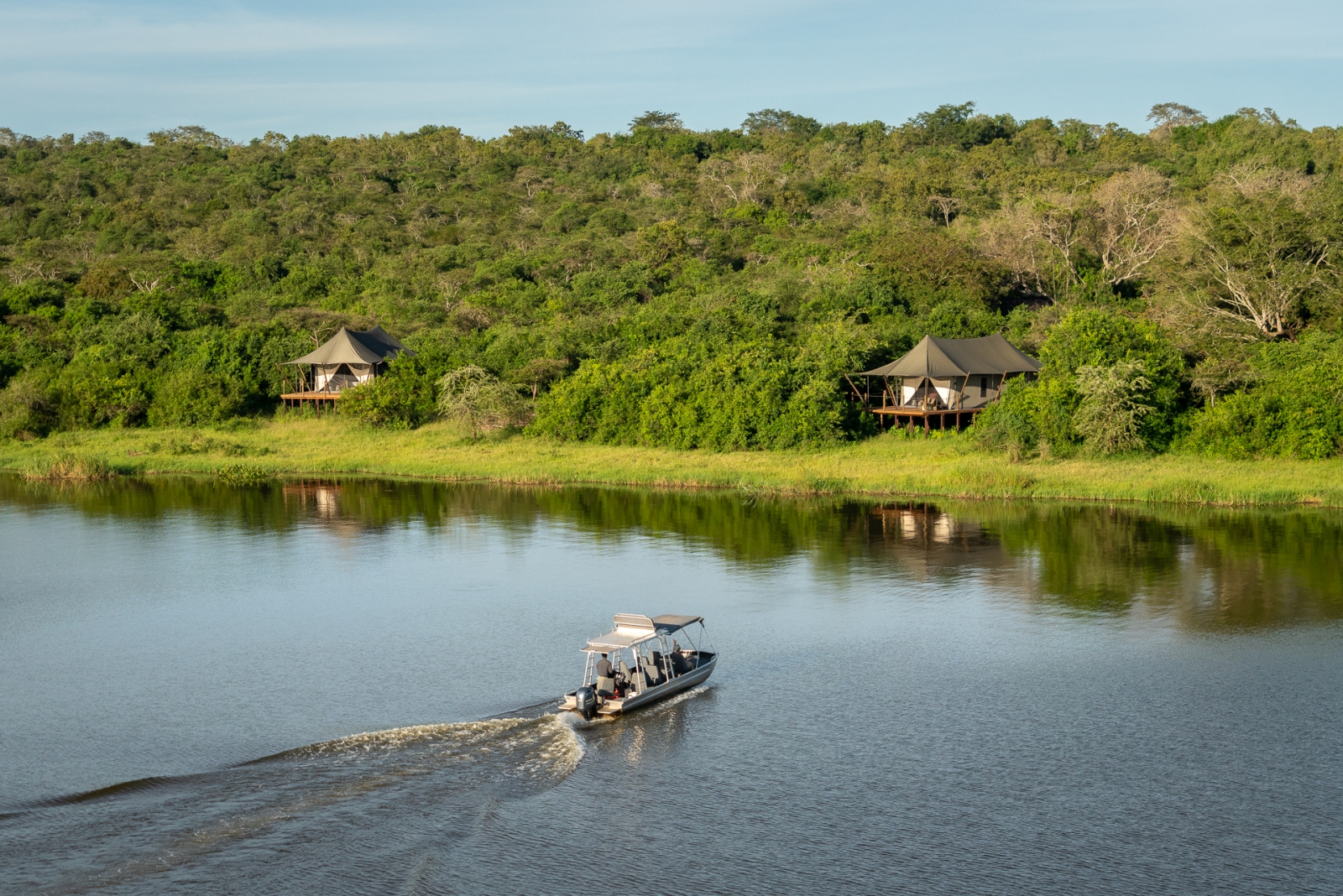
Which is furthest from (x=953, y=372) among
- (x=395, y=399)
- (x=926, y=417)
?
(x=395, y=399)

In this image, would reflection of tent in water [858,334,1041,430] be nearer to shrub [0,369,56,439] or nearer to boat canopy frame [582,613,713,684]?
boat canopy frame [582,613,713,684]

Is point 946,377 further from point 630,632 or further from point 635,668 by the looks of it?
point 635,668

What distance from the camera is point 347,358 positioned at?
62.0 metres

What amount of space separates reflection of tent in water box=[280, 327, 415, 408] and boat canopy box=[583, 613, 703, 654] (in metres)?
43.7

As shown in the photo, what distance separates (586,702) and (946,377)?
119 feet

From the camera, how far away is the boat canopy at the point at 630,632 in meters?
19.6

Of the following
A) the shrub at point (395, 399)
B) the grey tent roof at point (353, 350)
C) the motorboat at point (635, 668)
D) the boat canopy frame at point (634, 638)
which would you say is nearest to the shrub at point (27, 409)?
the grey tent roof at point (353, 350)

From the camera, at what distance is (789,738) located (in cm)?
1834

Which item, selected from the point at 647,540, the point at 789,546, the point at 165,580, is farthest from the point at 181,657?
the point at 789,546

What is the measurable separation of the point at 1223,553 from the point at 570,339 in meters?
35.0

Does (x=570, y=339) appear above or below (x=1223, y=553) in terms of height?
above

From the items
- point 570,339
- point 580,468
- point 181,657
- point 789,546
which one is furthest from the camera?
point 570,339

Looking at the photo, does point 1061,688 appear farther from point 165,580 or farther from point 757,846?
point 165,580

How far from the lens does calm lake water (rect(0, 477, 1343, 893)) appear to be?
14.3 metres
